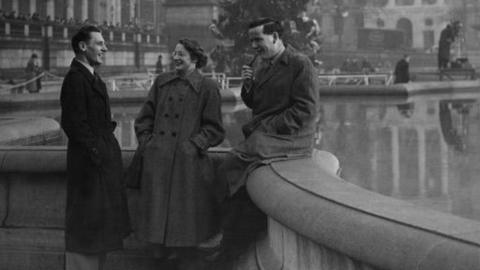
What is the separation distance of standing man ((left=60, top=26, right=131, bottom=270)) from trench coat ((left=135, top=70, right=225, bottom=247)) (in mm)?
233

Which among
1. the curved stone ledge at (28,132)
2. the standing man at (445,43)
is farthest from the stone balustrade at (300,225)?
the standing man at (445,43)

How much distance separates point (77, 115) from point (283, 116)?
1.27 m

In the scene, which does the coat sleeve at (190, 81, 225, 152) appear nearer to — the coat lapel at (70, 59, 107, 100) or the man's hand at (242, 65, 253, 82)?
the man's hand at (242, 65, 253, 82)

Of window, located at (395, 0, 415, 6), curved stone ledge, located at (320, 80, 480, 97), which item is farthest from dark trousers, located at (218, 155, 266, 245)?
→ window, located at (395, 0, 415, 6)

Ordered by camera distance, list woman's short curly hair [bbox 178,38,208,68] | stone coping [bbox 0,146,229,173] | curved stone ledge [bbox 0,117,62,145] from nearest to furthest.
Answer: woman's short curly hair [bbox 178,38,208,68] → stone coping [bbox 0,146,229,173] → curved stone ledge [bbox 0,117,62,145]

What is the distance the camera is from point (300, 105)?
5406mm

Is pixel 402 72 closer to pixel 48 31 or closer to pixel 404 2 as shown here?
pixel 48 31

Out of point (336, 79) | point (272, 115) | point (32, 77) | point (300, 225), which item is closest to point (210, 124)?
point (272, 115)

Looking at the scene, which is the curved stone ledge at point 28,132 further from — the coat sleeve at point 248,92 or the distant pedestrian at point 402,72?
the distant pedestrian at point 402,72

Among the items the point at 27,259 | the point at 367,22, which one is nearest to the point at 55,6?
the point at 367,22

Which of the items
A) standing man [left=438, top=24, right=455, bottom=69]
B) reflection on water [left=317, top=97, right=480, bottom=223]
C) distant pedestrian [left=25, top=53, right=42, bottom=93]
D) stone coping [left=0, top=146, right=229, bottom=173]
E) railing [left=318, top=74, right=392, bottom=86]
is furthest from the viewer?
standing man [left=438, top=24, right=455, bottom=69]

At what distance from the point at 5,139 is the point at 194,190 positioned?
362cm

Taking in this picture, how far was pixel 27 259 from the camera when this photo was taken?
6305 millimetres

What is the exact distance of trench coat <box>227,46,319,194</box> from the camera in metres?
5.37
